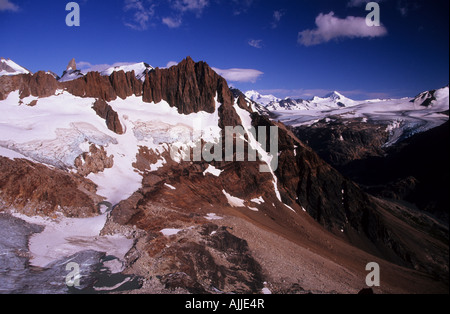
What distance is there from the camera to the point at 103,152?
156ft

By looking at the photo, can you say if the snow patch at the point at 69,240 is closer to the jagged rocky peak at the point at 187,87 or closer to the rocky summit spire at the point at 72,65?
the jagged rocky peak at the point at 187,87

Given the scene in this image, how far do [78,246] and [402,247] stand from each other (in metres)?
67.7

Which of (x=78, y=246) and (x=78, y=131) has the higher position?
(x=78, y=131)

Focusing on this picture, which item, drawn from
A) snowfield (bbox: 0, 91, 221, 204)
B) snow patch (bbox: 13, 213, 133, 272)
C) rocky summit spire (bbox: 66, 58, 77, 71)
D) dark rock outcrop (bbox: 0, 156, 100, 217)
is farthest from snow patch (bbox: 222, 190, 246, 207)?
rocky summit spire (bbox: 66, 58, 77, 71)

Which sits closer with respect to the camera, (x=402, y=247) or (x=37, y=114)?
(x=37, y=114)

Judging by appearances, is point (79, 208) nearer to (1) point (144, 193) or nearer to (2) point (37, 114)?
(1) point (144, 193)

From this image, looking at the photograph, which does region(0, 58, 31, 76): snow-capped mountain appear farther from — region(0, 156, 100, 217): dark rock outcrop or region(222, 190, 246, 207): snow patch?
region(222, 190, 246, 207): snow patch

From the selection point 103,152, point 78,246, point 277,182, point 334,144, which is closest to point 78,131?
point 103,152
